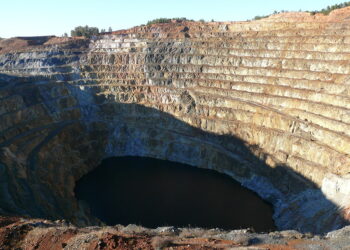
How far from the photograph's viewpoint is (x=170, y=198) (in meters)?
46.2

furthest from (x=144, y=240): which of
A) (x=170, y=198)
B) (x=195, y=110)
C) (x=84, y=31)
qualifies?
(x=84, y=31)

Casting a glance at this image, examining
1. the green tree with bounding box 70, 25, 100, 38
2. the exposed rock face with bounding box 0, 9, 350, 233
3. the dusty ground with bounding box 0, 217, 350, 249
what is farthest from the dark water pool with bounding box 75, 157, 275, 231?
the green tree with bounding box 70, 25, 100, 38

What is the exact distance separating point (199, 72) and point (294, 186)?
3381 centimetres

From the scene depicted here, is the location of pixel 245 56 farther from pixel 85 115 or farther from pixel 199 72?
A: pixel 85 115

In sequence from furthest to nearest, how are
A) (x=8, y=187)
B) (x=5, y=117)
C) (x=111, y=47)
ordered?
(x=111, y=47) → (x=5, y=117) → (x=8, y=187)

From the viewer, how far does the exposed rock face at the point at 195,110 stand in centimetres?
4175

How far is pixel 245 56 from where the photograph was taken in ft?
211

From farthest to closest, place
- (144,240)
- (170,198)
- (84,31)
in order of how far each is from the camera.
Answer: (84,31) < (170,198) < (144,240)

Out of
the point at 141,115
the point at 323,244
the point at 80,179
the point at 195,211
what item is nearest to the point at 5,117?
the point at 80,179

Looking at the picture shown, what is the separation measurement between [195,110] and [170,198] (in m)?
22.8

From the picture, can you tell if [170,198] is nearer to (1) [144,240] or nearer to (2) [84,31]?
(1) [144,240]

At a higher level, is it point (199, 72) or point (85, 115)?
point (199, 72)

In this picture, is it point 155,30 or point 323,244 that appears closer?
point 323,244

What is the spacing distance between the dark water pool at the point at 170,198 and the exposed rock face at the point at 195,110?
2481 mm
